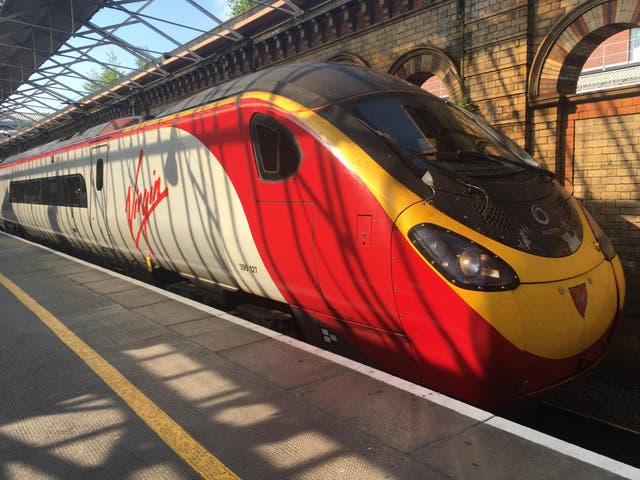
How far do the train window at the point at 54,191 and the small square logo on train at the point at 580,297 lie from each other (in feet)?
25.6

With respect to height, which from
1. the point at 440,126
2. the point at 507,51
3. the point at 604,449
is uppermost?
the point at 507,51

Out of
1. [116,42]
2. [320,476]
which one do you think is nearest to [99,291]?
[320,476]

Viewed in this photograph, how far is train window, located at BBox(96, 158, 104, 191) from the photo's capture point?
24.5 ft

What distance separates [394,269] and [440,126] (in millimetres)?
1495

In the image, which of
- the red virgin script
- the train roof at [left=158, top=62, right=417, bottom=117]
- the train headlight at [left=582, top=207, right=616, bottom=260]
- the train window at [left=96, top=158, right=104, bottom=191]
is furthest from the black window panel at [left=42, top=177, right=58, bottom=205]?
the train headlight at [left=582, top=207, right=616, bottom=260]

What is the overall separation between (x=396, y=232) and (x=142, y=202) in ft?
13.8

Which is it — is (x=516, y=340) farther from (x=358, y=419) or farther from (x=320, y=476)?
(x=320, y=476)

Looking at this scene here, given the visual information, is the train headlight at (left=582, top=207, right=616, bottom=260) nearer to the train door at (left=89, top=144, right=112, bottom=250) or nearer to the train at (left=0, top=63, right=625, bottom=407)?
the train at (left=0, top=63, right=625, bottom=407)

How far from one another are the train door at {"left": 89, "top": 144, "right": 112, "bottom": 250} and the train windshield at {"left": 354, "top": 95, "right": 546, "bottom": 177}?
16.8 feet

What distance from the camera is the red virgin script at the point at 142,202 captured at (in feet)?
19.0

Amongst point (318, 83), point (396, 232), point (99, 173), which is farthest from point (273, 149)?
point (99, 173)

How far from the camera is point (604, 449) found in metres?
3.58

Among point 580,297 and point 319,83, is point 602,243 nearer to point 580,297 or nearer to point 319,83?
point 580,297

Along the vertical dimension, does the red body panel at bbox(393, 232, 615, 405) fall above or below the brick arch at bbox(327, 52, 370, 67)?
below
